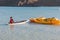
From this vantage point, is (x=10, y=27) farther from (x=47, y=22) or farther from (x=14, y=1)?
(x=14, y=1)

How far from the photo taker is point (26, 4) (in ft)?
222

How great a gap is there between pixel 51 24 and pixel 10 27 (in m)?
3.50

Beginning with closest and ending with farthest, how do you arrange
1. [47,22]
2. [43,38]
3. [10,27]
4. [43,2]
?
[43,38] → [10,27] → [47,22] → [43,2]

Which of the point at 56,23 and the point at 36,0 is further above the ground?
the point at 56,23

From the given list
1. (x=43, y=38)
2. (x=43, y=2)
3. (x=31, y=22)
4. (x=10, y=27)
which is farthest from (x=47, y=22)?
(x=43, y=2)

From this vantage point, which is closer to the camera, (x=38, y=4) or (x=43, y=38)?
(x=43, y=38)

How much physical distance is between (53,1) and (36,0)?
4542 mm

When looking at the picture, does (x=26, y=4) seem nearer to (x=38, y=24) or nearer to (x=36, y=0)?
(x=36, y=0)

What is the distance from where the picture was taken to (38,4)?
217 feet

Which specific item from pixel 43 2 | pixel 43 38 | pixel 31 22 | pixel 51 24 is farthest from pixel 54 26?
pixel 43 2

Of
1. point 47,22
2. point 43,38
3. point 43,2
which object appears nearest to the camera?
point 43,38

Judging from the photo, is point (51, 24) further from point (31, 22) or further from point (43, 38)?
point (43, 38)

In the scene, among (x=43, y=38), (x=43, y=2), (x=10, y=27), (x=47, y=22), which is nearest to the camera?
(x=43, y=38)

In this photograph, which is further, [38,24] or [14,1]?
[14,1]
